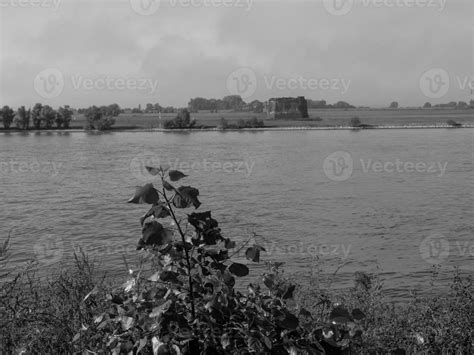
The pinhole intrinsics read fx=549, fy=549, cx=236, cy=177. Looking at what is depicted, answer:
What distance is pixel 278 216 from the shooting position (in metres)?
23.1

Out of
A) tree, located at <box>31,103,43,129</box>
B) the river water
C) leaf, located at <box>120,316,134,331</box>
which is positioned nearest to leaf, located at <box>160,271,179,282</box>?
leaf, located at <box>120,316,134,331</box>

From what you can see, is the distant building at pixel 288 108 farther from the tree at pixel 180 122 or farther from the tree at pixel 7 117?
the tree at pixel 7 117

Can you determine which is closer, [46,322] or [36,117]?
[46,322]

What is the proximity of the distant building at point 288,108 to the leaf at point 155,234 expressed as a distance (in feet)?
585

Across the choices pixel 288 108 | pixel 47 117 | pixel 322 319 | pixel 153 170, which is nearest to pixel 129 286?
pixel 153 170

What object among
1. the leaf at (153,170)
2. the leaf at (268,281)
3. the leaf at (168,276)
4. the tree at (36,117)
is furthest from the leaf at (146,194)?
the tree at (36,117)

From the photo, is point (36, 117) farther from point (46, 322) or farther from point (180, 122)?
point (46, 322)

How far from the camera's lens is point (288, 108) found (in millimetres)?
184125

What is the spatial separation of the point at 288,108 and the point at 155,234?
601 feet

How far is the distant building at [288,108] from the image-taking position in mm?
181500

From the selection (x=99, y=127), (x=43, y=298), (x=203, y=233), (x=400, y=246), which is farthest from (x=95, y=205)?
(x=99, y=127)

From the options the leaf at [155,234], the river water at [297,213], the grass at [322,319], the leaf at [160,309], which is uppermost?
the leaf at [155,234]

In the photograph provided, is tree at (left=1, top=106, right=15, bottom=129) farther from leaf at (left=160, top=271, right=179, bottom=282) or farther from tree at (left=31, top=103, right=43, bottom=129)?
leaf at (left=160, top=271, right=179, bottom=282)

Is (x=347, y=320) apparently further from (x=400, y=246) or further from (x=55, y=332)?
(x=400, y=246)
